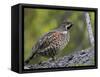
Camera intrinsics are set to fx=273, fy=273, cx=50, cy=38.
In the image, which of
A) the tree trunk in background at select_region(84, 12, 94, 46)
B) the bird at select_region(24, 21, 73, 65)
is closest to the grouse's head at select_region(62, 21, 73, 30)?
the bird at select_region(24, 21, 73, 65)

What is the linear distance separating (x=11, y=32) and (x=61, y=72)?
533 millimetres

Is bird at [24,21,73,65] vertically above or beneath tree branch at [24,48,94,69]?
above

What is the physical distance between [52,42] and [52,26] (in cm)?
13

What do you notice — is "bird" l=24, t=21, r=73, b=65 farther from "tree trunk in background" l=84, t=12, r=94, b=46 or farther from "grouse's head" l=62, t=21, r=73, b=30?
"tree trunk in background" l=84, t=12, r=94, b=46

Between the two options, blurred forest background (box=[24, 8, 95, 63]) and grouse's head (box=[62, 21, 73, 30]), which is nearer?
blurred forest background (box=[24, 8, 95, 63])

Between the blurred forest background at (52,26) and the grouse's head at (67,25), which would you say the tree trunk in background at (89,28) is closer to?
the blurred forest background at (52,26)

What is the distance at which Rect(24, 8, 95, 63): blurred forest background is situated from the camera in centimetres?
211

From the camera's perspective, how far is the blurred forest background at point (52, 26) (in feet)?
6.93

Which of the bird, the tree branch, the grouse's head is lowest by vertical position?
the tree branch

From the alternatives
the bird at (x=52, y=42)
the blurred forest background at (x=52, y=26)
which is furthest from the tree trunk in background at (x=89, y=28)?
the bird at (x=52, y=42)

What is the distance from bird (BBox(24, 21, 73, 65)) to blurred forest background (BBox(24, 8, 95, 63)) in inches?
1.1

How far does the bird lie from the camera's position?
2152 mm

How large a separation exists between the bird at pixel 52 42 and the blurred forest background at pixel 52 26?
0.03m

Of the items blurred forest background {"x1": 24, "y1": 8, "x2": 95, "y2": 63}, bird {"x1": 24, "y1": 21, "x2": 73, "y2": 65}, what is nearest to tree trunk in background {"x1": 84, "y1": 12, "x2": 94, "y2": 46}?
blurred forest background {"x1": 24, "y1": 8, "x2": 95, "y2": 63}
